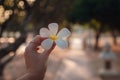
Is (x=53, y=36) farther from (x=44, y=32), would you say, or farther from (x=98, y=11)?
(x=98, y=11)

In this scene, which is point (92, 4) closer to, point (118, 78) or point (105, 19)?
point (105, 19)

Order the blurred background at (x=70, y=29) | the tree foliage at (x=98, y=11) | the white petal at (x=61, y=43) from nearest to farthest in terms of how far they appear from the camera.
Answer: the white petal at (x=61, y=43) < the blurred background at (x=70, y=29) < the tree foliage at (x=98, y=11)

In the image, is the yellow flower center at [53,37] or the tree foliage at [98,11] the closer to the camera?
the yellow flower center at [53,37]

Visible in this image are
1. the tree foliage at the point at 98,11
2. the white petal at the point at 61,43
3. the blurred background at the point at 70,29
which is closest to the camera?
the white petal at the point at 61,43

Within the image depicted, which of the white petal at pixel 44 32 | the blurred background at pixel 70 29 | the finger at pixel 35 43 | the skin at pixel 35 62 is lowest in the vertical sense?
the blurred background at pixel 70 29

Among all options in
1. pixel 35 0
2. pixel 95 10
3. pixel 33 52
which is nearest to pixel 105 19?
pixel 95 10

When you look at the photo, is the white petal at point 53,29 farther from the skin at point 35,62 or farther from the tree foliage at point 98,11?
the tree foliage at point 98,11

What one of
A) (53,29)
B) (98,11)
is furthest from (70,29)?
(53,29)

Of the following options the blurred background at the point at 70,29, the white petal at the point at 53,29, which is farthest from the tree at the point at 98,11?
the white petal at the point at 53,29
